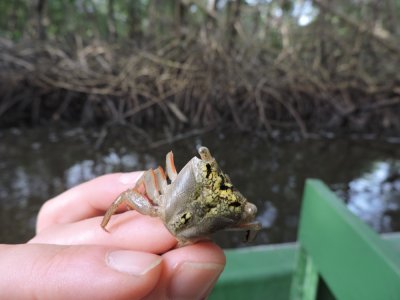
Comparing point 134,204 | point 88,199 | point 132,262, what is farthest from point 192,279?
point 88,199

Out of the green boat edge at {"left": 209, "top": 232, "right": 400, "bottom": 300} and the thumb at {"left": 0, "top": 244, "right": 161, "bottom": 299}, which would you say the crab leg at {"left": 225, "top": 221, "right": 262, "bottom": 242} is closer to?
the thumb at {"left": 0, "top": 244, "right": 161, "bottom": 299}

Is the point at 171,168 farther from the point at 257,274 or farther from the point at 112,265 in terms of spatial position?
the point at 257,274

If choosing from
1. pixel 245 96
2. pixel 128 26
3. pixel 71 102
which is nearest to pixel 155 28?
pixel 128 26

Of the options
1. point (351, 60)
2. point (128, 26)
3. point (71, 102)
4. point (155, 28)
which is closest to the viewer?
point (71, 102)

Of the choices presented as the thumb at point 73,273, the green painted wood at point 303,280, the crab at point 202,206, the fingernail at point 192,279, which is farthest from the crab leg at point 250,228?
the green painted wood at point 303,280

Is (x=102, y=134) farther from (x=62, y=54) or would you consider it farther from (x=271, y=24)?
(x=271, y=24)

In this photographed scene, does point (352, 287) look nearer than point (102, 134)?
Yes
